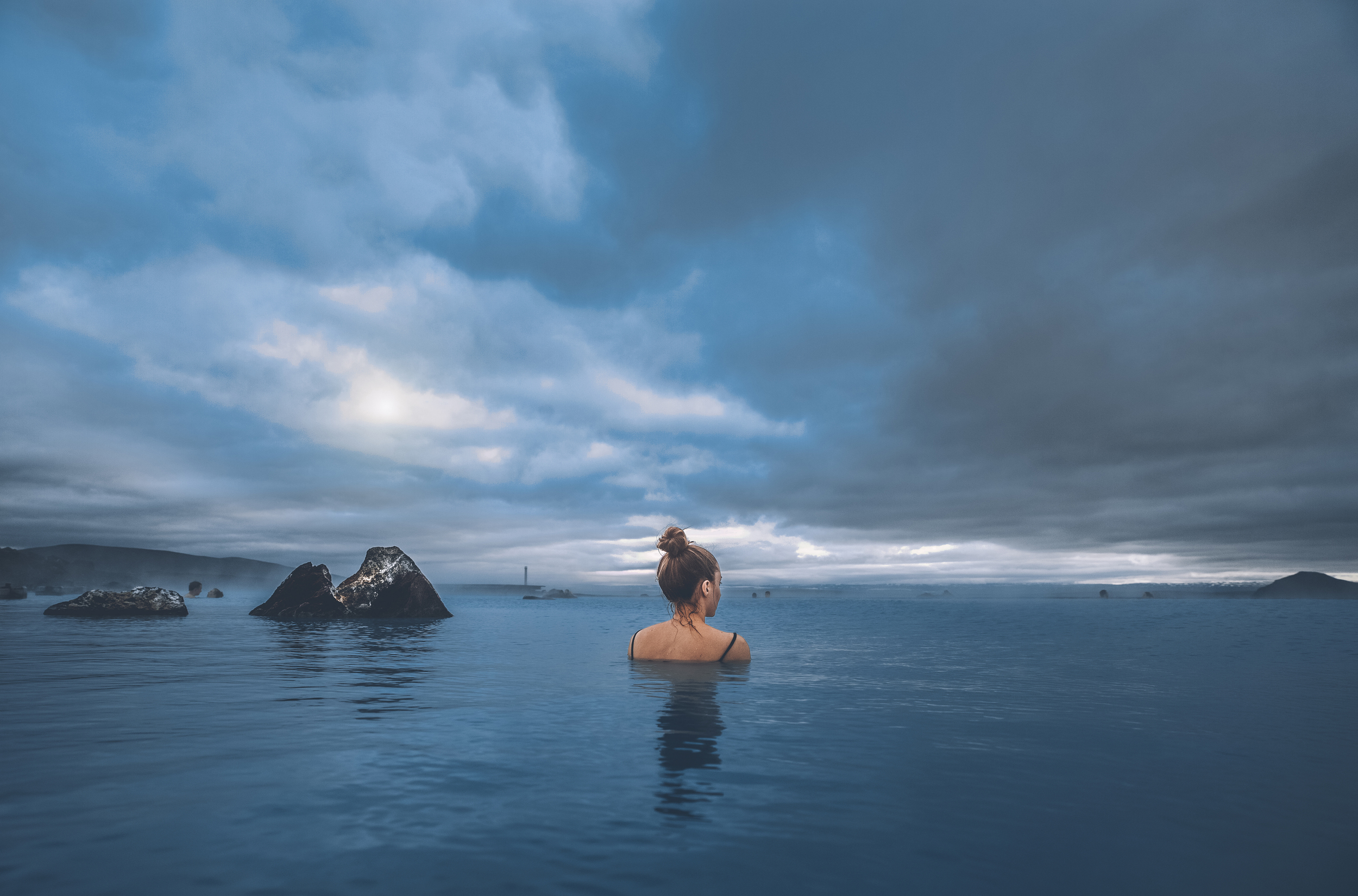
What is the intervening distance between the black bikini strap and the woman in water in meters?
0.01

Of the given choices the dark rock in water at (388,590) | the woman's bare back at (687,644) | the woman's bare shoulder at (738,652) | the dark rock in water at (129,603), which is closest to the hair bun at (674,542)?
the woman's bare back at (687,644)

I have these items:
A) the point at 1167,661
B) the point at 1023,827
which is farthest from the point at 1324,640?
the point at 1023,827

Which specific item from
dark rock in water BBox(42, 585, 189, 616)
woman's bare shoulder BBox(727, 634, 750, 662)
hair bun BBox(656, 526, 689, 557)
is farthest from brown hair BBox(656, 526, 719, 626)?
dark rock in water BBox(42, 585, 189, 616)

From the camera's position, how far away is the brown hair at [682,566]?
9.93m

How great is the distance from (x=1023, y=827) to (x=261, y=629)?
3205 centimetres

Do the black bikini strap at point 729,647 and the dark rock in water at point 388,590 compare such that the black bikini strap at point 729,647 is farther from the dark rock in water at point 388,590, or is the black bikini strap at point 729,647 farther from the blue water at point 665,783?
the dark rock in water at point 388,590

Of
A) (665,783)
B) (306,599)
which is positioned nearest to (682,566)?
(665,783)

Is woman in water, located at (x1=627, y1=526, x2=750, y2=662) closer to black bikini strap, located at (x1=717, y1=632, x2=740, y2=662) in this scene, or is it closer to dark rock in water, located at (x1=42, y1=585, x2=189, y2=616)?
black bikini strap, located at (x1=717, y1=632, x2=740, y2=662)

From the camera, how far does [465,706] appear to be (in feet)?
33.9

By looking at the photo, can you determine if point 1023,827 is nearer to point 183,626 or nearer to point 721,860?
point 721,860

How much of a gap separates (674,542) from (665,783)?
166 inches

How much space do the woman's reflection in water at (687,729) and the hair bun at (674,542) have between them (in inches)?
96.9

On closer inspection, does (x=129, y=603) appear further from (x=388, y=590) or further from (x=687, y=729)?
(x=687, y=729)

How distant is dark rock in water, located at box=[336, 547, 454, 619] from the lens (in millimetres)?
39250
